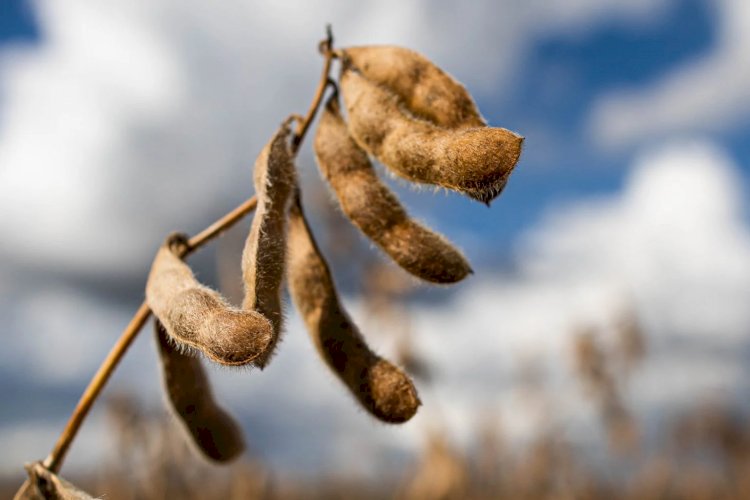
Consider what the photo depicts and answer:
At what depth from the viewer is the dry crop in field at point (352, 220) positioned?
95.7 inches

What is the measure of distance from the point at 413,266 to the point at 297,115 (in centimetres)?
70

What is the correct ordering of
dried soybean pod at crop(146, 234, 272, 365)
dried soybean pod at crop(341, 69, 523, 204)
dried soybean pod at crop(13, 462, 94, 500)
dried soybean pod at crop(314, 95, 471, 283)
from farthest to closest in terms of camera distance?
1. dried soybean pod at crop(314, 95, 471, 283)
2. dried soybean pod at crop(13, 462, 94, 500)
3. dried soybean pod at crop(341, 69, 523, 204)
4. dried soybean pod at crop(146, 234, 272, 365)

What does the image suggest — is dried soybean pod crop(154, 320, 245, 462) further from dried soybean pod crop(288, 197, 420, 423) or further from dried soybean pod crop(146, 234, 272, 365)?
A: dried soybean pod crop(288, 197, 420, 423)

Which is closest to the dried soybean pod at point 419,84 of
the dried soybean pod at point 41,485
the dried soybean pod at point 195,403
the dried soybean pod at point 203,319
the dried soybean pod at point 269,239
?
the dried soybean pod at point 269,239

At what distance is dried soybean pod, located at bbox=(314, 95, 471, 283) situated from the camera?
2828mm

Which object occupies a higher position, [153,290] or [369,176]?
[369,176]

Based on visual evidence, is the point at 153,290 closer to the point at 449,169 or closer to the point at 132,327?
the point at 132,327

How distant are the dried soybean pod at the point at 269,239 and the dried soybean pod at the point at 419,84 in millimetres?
456

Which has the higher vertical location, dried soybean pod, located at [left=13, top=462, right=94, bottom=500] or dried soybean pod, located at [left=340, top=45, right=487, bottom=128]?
dried soybean pod, located at [left=340, top=45, right=487, bottom=128]

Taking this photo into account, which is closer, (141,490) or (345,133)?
(345,133)

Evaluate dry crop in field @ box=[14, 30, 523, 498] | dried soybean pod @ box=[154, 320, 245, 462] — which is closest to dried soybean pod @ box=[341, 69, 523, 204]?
dry crop in field @ box=[14, 30, 523, 498]

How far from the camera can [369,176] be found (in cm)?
296

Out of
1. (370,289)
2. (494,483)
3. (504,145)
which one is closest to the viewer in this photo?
(504,145)

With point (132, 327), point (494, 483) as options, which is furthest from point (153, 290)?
point (494, 483)
